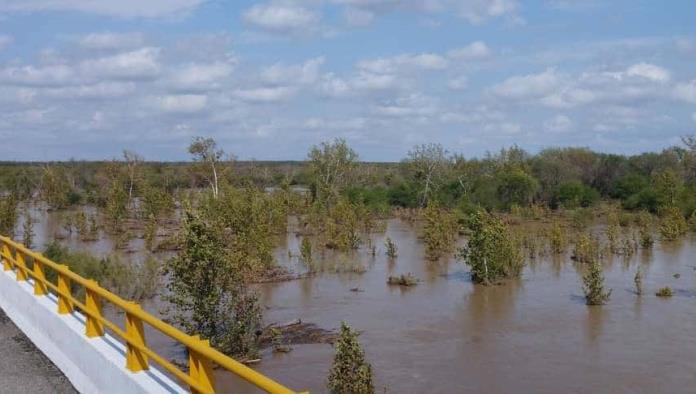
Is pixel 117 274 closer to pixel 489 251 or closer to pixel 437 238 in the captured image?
pixel 489 251

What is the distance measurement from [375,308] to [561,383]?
658 cm

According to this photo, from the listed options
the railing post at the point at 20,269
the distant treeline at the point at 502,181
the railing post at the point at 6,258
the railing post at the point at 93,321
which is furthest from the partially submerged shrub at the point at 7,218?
the railing post at the point at 93,321

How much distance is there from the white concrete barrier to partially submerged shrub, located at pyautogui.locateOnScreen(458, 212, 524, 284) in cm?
1384

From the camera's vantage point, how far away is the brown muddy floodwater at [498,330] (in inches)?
500

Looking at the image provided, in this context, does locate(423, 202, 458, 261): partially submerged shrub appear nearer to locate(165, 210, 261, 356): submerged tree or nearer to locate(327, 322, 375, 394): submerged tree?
locate(165, 210, 261, 356): submerged tree

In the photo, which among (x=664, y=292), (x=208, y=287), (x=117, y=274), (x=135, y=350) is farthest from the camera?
(x=117, y=274)

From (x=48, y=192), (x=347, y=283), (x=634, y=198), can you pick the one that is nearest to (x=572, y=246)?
(x=347, y=283)

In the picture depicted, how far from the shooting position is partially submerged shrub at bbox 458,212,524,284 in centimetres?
2091

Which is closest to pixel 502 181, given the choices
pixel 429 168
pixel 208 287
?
pixel 429 168

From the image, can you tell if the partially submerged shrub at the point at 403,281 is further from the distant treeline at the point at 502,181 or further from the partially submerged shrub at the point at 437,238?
the distant treeline at the point at 502,181

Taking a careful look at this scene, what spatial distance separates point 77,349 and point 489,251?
51.8ft

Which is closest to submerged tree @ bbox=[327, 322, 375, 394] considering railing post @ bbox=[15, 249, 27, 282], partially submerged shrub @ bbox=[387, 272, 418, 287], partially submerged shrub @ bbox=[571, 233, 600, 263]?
railing post @ bbox=[15, 249, 27, 282]

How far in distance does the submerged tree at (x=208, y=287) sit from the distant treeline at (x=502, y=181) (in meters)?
26.4

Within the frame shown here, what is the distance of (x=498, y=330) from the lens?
53.5 feet
